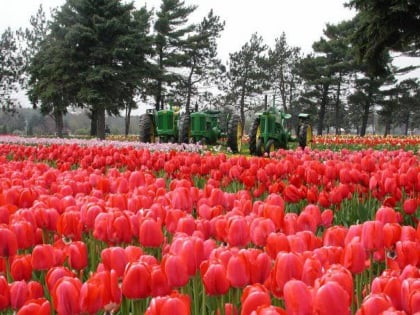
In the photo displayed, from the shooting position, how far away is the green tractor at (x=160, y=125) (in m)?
17.4

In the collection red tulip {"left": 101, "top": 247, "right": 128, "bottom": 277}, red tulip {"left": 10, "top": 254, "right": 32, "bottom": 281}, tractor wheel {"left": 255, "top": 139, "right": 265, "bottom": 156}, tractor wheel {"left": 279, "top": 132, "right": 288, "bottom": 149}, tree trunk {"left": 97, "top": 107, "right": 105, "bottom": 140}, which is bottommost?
red tulip {"left": 10, "top": 254, "right": 32, "bottom": 281}

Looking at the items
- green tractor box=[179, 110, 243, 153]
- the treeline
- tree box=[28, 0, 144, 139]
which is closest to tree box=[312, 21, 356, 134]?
the treeline

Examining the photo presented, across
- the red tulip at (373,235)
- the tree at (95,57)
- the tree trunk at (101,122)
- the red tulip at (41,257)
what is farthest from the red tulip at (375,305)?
the tree trunk at (101,122)

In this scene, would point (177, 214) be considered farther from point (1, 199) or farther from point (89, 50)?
point (89, 50)

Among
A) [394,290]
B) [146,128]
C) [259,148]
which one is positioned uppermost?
[146,128]

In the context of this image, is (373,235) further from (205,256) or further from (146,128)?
(146,128)

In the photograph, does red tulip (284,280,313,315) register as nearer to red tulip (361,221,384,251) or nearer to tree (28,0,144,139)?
red tulip (361,221,384,251)

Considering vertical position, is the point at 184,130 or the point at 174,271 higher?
the point at 184,130

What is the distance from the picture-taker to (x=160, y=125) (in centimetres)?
1778

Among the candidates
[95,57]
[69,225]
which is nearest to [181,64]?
[95,57]

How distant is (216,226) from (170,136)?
15546 mm

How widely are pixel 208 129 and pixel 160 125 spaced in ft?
5.37

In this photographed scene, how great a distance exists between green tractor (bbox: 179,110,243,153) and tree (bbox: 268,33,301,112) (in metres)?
47.6

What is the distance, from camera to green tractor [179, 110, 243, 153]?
604 inches
